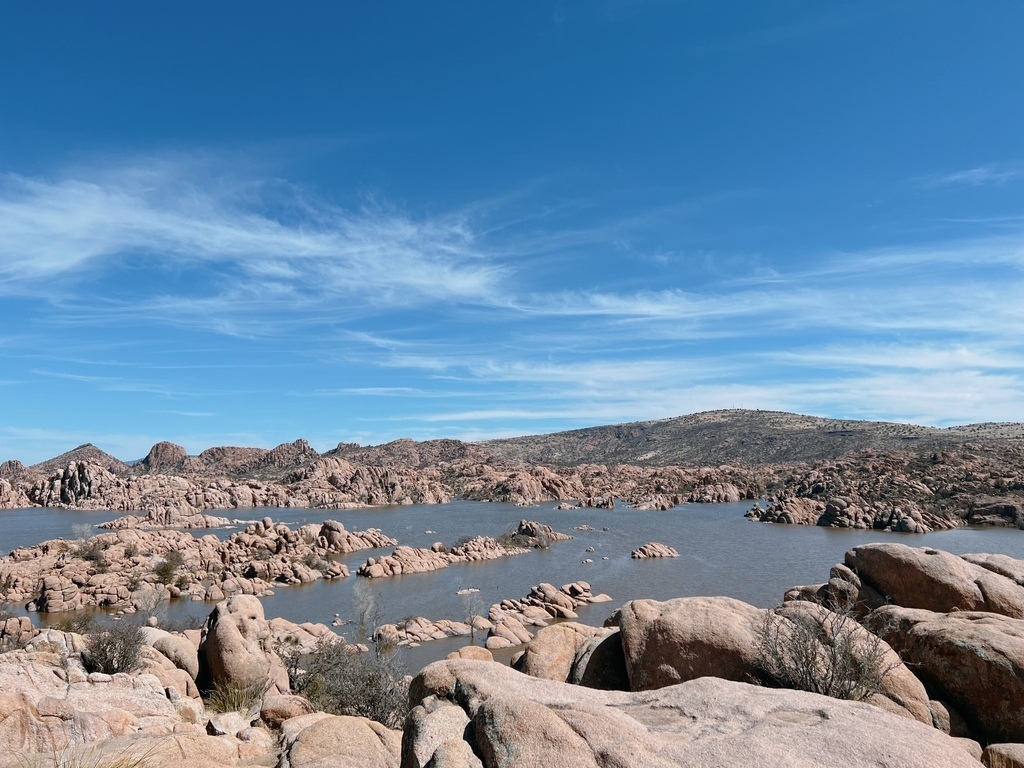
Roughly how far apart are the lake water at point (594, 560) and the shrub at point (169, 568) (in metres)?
4.12

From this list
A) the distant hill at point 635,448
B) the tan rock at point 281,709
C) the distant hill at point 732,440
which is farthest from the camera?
the distant hill at point 635,448

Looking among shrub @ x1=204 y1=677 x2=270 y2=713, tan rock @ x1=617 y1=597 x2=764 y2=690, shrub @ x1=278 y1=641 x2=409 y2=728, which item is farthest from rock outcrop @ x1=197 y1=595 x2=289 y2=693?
tan rock @ x1=617 y1=597 x2=764 y2=690

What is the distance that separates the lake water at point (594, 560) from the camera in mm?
33281

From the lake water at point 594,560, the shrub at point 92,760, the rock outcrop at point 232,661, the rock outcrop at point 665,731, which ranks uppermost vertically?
the rock outcrop at point 665,731

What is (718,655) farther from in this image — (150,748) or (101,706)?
(101,706)

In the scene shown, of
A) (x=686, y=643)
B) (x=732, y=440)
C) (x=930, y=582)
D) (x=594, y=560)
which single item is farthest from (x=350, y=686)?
(x=732, y=440)

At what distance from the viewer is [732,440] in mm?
142625

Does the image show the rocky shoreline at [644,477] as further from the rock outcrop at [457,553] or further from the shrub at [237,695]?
the shrub at [237,695]

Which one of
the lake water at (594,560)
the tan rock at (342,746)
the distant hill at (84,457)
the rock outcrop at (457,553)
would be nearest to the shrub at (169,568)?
the lake water at (594,560)

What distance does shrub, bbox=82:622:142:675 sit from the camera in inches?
481

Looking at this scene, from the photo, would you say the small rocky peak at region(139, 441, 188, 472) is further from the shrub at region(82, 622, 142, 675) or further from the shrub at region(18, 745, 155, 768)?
the shrub at region(18, 745, 155, 768)

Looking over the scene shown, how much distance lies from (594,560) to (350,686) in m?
35.9

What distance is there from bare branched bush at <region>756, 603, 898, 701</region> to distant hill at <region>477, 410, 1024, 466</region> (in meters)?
102

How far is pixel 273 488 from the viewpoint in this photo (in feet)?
332
